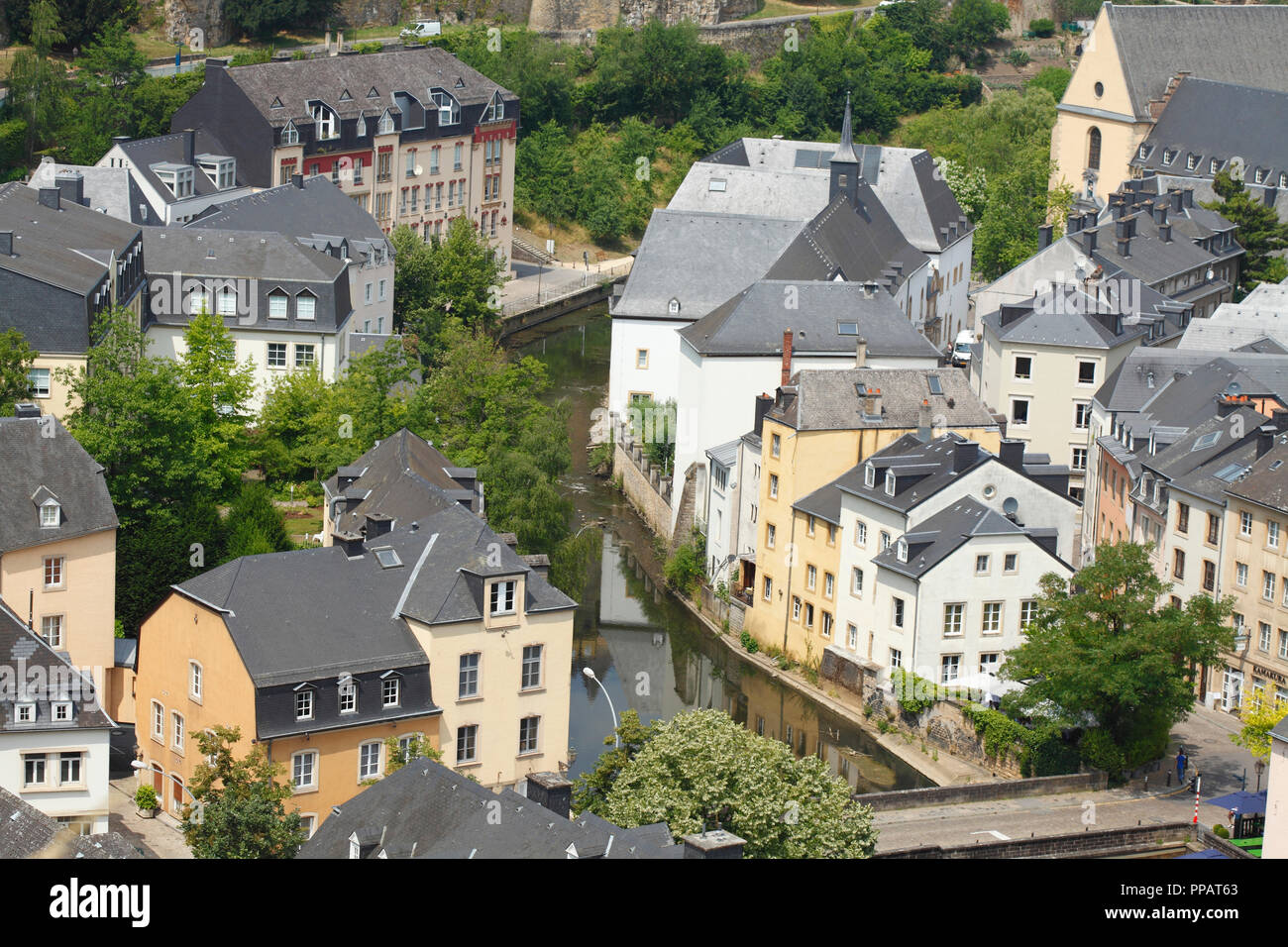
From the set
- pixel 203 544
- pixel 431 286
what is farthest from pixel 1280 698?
pixel 431 286

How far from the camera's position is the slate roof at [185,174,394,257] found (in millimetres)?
65694

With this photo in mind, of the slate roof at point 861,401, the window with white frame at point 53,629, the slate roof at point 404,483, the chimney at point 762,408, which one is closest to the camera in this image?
the window with white frame at point 53,629

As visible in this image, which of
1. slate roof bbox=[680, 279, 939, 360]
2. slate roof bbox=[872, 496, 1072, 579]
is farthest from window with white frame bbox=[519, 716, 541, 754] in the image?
slate roof bbox=[680, 279, 939, 360]

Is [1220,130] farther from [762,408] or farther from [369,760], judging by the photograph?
[369,760]

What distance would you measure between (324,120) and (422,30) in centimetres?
2348

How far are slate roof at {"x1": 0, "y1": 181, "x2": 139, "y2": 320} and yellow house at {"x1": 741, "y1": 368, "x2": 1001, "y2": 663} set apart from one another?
683 inches

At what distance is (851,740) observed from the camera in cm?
4622

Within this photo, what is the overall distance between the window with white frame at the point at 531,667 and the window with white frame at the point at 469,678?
95 centimetres

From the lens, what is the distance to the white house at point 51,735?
3516cm

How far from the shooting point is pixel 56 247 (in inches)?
2203

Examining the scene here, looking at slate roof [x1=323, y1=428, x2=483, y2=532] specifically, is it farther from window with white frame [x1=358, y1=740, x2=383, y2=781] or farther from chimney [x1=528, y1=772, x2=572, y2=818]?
chimney [x1=528, y1=772, x2=572, y2=818]

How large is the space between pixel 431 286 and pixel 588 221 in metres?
23.6

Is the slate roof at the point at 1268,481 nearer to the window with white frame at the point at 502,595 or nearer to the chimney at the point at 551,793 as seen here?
the window with white frame at the point at 502,595

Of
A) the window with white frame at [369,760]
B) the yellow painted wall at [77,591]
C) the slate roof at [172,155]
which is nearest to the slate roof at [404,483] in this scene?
the yellow painted wall at [77,591]
